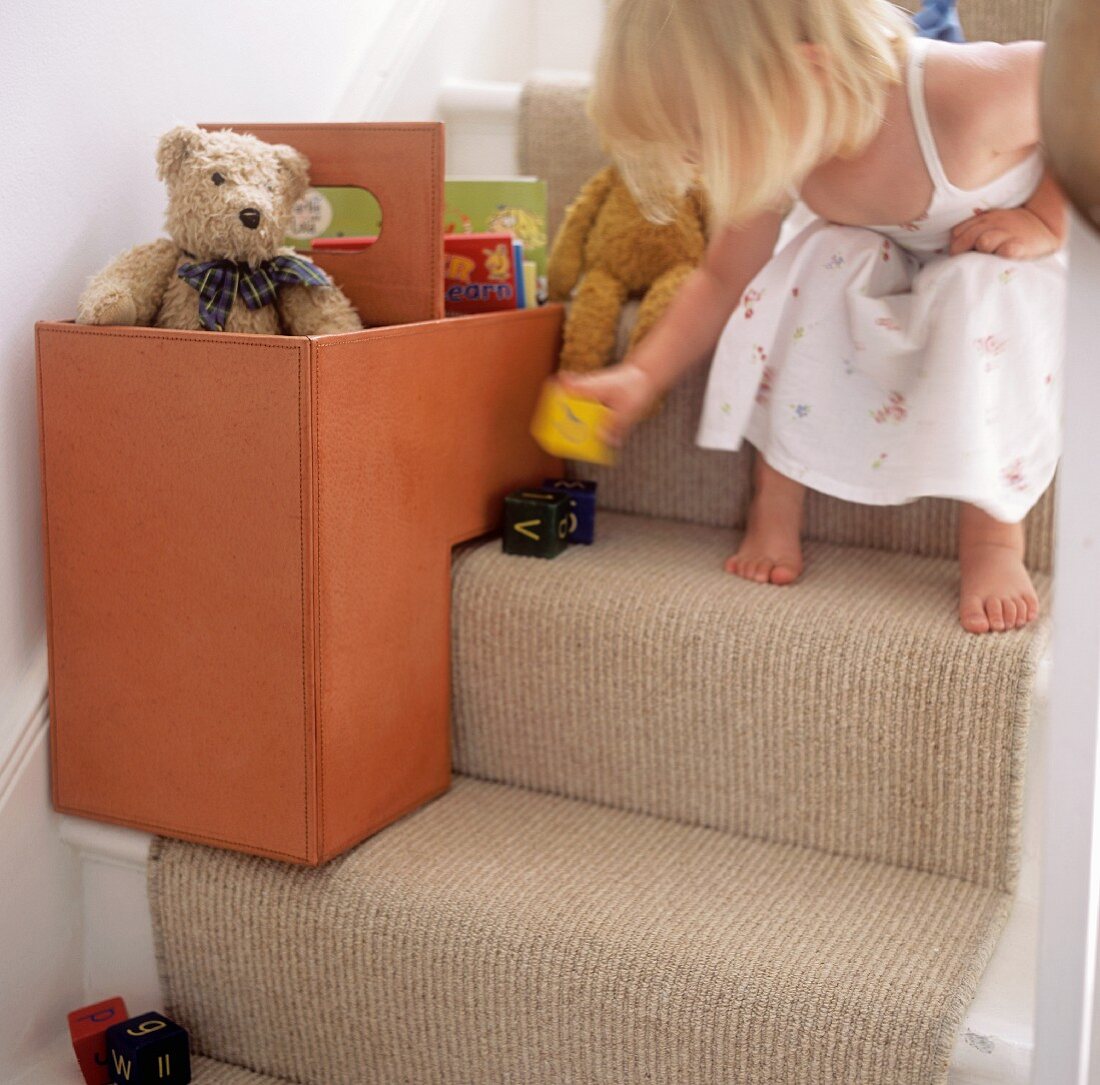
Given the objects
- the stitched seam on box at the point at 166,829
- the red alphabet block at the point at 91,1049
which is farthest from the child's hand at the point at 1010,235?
the red alphabet block at the point at 91,1049

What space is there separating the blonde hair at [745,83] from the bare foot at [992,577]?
34 cm

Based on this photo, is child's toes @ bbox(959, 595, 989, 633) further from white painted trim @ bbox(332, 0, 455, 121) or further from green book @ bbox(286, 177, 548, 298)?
white painted trim @ bbox(332, 0, 455, 121)

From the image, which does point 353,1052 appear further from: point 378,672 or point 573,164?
point 573,164

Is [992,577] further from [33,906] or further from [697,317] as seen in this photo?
[33,906]

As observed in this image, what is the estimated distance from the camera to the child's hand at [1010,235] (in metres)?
1.13

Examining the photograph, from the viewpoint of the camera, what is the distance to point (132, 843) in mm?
1139

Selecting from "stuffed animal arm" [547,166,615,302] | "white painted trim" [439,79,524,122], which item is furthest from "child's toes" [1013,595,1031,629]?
"white painted trim" [439,79,524,122]

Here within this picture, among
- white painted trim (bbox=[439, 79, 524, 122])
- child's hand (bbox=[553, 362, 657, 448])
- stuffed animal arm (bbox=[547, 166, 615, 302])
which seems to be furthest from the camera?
white painted trim (bbox=[439, 79, 524, 122])

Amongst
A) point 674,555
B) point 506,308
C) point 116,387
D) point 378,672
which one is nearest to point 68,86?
point 116,387

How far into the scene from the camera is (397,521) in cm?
112

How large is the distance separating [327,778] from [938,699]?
1.59 feet

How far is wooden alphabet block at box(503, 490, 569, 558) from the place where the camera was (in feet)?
4.06

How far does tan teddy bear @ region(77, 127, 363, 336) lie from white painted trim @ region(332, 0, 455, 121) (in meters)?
0.40

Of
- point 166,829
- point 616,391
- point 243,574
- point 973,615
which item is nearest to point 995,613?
point 973,615
